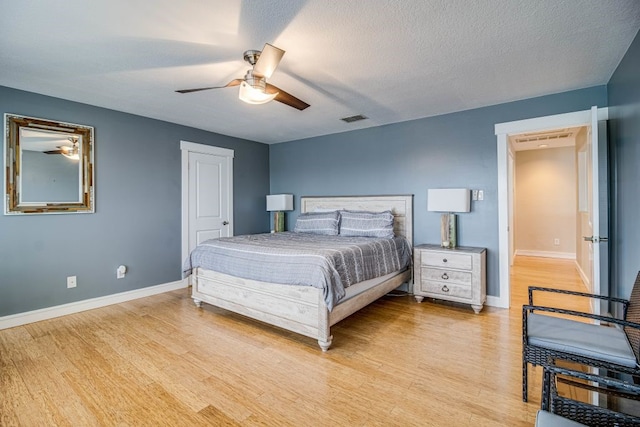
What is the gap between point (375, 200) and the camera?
4602mm

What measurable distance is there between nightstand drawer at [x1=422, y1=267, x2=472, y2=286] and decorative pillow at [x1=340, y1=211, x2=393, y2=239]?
0.63 m

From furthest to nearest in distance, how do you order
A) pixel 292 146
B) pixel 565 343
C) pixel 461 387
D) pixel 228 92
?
pixel 292 146 < pixel 228 92 < pixel 461 387 < pixel 565 343

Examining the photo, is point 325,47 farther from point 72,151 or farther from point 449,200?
point 72,151

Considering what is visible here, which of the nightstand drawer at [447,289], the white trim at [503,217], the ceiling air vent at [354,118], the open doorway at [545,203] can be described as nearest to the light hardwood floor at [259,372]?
the nightstand drawer at [447,289]

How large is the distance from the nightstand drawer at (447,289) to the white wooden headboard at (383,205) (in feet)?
2.37

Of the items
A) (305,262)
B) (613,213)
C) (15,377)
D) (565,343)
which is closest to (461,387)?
(565,343)

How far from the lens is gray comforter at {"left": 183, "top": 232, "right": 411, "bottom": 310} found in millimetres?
2600

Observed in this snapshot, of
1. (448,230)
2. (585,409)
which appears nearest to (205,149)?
(448,230)

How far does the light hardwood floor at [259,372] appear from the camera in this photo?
1.79 meters

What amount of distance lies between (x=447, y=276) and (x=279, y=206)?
309cm

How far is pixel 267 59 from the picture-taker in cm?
207

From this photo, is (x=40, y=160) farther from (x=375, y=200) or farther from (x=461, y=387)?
(x=461, y=387)

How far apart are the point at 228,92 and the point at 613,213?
3.93 m

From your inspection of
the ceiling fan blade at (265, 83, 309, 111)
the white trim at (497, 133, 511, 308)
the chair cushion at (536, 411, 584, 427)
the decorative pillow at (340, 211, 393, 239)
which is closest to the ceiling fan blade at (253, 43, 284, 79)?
the ceiling fan blade at (265, 83, 309, 111)
